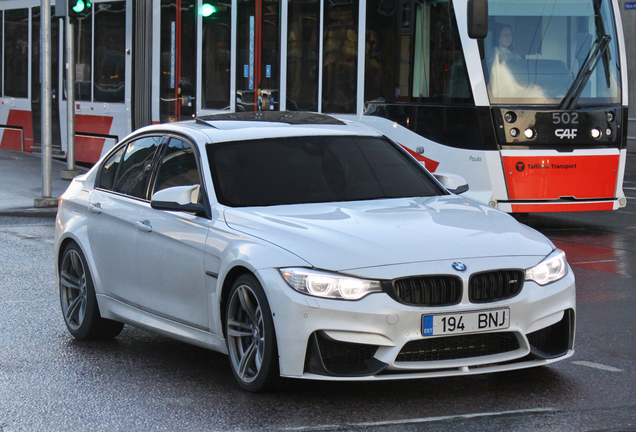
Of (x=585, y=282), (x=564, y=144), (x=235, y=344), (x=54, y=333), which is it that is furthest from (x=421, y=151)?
(x=235, y=344)

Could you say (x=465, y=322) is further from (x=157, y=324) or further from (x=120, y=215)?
(x=120, y=215)

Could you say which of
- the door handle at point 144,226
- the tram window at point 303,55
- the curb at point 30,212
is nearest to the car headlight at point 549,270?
the door handle at point 144,226

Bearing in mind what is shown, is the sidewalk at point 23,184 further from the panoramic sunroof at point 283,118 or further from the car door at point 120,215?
the panoramic sunroof at point 283,118

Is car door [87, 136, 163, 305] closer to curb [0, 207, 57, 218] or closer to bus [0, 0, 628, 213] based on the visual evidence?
bus [0, 0, 628, 213]

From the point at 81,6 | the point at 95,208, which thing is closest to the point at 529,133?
the point at 95,208

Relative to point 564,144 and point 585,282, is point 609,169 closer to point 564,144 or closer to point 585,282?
point 564,144

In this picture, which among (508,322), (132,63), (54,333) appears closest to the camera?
(508,322)

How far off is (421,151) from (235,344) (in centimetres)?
795

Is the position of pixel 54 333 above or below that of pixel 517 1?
below

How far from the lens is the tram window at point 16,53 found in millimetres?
23531

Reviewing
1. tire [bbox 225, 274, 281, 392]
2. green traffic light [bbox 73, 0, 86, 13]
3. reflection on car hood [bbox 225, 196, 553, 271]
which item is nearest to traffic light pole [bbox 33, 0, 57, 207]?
green traffic light [bbox 73, 0, 86, 13]

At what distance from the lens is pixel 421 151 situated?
13.4 m

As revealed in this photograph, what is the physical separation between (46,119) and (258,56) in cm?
333

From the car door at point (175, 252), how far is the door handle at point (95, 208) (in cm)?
59
